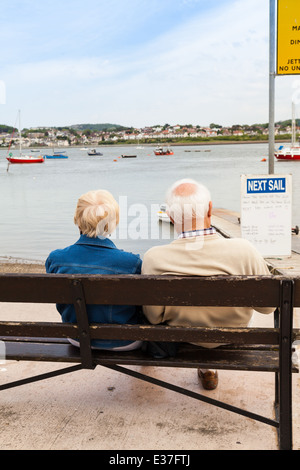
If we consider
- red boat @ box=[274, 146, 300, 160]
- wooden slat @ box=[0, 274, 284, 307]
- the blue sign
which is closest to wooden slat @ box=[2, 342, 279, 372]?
wooden slat @ box=[0, 274, 284, 307]

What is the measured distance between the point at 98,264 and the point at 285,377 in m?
1.05

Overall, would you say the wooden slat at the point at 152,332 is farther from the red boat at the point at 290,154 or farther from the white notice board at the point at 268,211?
the red boat at the point at 290,154

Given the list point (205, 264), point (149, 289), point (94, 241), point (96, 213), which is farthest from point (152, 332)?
point (96, 213)

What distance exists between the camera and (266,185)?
716 centimetres

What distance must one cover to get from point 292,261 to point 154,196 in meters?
30.1

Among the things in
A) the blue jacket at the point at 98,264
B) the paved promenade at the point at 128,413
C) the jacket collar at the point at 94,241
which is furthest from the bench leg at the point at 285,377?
the jacket collar at the point at 94,241

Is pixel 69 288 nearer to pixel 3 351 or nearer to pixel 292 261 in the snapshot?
pixel 3 351

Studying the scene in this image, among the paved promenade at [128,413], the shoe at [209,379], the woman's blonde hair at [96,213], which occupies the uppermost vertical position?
the woman's blonde hair at [96,213]

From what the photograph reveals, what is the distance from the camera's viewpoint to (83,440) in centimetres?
260

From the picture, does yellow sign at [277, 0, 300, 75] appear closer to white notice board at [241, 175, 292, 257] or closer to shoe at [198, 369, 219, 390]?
white notice board at [241, 175, 292, 257]

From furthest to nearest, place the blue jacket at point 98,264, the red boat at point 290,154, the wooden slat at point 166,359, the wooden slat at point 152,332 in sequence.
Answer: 1. the red boat at point 290,154
2. the blue jacket at point 98,264
3. the wooden slat at point 166,359
4. the wooden slat at point 152,332

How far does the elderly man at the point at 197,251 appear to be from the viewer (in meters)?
2.44

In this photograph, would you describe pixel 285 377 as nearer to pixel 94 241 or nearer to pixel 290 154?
pixel 94 241

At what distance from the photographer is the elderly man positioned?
2438mm
